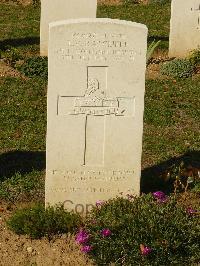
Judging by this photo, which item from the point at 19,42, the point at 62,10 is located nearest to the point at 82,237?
the point at 62,10

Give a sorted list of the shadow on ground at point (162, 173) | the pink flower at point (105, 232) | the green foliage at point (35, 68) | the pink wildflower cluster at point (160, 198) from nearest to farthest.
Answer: the pink flower at point (105, 232), the pink wildflower cluster at point (160, 198), the shadow on ground at point (162, 173), the green foliage at point (35, 68)

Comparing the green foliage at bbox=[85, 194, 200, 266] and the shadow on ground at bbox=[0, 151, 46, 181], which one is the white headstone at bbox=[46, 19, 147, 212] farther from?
the shadow on ground at bbox=[0, 151, 46, 181]

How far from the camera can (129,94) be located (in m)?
6.27

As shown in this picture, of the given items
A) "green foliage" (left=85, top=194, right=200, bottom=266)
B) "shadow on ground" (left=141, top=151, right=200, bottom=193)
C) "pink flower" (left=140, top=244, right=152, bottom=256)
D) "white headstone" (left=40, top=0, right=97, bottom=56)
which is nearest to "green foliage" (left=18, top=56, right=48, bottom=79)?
"white headstone" (left=40, top=0, right=97, bottom=56)

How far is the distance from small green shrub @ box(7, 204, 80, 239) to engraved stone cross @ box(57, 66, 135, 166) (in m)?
0.65

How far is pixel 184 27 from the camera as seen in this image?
12.9 meters

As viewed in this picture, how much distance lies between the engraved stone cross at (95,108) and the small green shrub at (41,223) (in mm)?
653

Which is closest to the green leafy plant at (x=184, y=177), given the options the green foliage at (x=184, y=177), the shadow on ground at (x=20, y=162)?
the green foliage at (x=184, y=177)

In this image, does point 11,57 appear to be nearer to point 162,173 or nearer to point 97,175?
point 162,173

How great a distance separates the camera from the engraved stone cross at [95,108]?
6203 mm

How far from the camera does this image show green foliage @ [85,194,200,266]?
5617mm

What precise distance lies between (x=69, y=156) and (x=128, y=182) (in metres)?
0.72

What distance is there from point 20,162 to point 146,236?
290cm

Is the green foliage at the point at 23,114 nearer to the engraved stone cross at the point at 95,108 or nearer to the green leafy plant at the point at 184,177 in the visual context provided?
the green leafy plant at the point at 184,177
